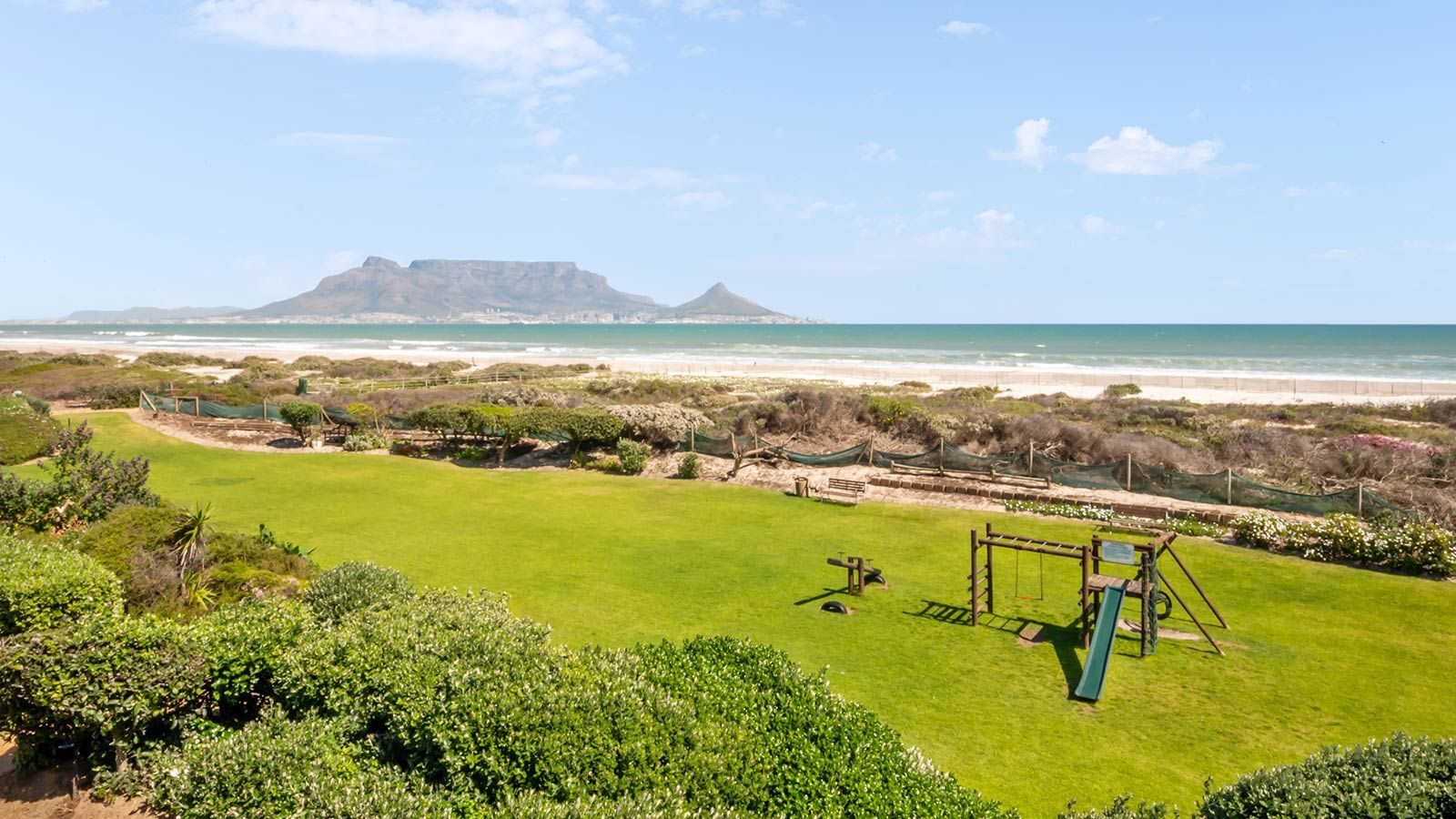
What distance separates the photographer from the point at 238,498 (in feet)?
70.3

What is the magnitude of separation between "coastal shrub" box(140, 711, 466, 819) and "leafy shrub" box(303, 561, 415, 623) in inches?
98.2

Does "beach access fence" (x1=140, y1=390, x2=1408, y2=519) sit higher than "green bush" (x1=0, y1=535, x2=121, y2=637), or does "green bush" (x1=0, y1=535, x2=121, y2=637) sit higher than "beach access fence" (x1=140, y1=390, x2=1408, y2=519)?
"green bush" (x1=0, y1=535, x2=121, y2=637)

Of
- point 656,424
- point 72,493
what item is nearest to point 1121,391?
point 656,424

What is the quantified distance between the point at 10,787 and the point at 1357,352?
12499 centimetres

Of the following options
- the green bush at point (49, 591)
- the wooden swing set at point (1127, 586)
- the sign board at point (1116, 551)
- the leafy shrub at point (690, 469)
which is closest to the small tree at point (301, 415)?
the leafy shrub at point (690, 469)

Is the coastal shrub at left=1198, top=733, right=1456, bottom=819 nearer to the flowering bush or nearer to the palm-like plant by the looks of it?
the flowering bush

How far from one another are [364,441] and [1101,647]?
2757 centimetres

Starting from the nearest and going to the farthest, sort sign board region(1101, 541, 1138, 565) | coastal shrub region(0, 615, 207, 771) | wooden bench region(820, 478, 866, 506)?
1. coastal shrub region(0, 615, 207, 771)
2. sign board region(1101, 541, 1138, 565)
3. wooden bench region(820, 478, 866, 506)

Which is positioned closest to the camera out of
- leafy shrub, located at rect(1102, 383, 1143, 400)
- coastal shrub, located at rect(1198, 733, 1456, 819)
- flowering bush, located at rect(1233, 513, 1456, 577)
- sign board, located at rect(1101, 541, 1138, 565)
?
coastal shrub, located at rect(1198, 733, 1456, 819)

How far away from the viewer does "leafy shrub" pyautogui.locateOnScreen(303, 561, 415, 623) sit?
33.0 feet

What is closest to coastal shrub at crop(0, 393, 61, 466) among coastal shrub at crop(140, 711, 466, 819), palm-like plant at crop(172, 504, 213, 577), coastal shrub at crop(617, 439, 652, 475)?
palm-like plant at crop(172, 504, 213, 577)

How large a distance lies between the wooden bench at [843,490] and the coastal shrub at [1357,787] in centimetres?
1632

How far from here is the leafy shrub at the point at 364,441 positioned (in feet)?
99.1

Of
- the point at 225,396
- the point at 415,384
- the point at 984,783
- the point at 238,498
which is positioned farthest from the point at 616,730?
the point at 415,384
